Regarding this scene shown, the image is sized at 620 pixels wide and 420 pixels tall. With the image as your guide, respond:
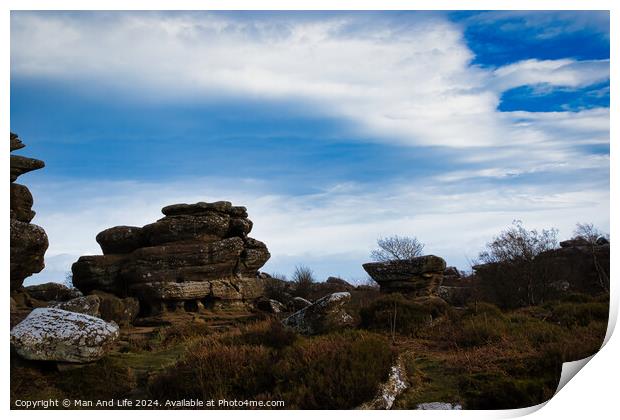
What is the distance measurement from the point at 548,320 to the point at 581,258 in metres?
16.0

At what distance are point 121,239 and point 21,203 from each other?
11356 millimetres

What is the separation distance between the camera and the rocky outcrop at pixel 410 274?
27266 millimetres

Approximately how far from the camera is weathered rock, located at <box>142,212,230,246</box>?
29672 mm

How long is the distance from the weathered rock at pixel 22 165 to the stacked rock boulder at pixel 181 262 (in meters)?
9.06

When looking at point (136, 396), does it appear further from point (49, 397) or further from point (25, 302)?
point (25, 302)

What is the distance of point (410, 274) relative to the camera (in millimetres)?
27359

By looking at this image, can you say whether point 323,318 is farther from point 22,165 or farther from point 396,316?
point 22,165

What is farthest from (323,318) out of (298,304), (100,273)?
(100,273)

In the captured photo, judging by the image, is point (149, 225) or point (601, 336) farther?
point (149, 225)

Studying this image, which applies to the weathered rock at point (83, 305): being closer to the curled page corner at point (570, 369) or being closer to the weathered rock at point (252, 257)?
the weathered rock at point (252, 257)

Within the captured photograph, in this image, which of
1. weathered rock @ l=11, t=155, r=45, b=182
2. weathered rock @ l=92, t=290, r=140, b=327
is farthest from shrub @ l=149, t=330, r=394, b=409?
weathered rock @ l=92, t=290, r=140, b=327

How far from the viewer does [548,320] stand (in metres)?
18.9
